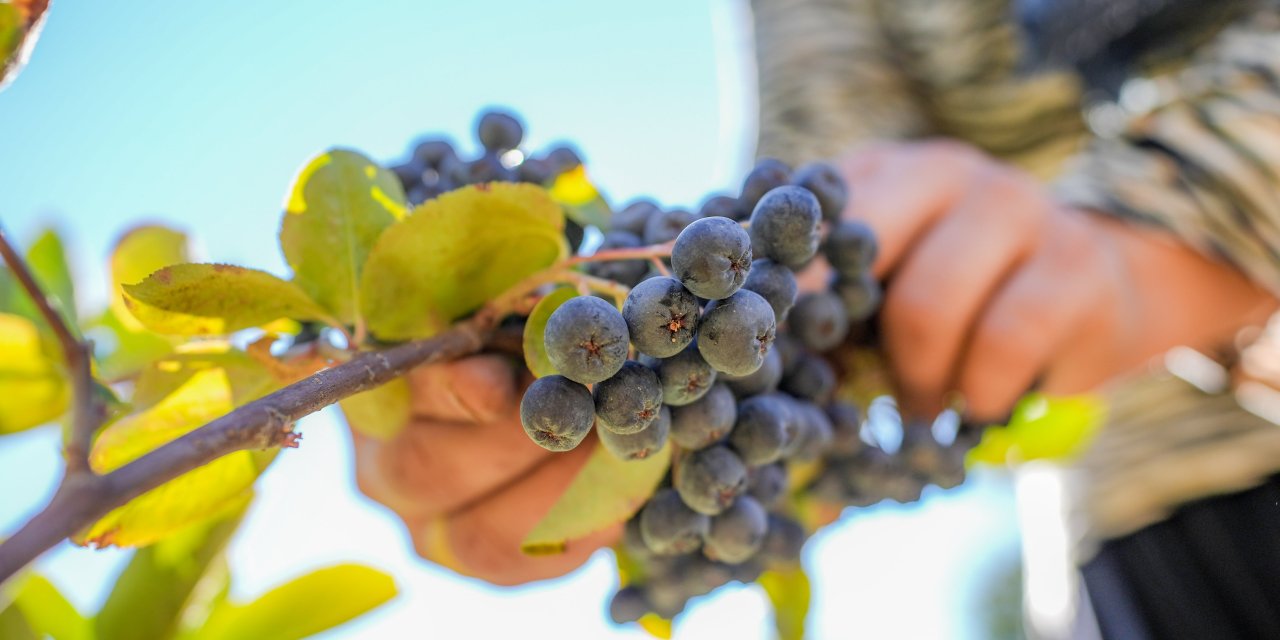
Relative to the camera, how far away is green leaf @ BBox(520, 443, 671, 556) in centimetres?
41

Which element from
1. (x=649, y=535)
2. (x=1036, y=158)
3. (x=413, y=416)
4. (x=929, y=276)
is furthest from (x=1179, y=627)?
(x=1036, y=158)

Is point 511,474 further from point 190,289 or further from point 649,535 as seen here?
point 190,289

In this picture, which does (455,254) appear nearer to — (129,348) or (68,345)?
(68,345)

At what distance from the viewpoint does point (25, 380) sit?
0.50 meters

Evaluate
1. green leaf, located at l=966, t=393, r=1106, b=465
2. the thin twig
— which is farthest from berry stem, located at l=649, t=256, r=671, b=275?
green leaf, located at l=966, t=393, r=1106, b=465

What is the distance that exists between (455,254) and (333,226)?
0.06 metres

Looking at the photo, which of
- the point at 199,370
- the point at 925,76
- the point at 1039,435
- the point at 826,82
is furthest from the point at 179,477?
the point at 925,76

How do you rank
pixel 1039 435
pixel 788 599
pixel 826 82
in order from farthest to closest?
Answer: pixel 826 82, pixel 1039 435, pixel 788 599

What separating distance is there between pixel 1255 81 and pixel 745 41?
3.02ft

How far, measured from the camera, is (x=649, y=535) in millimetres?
444

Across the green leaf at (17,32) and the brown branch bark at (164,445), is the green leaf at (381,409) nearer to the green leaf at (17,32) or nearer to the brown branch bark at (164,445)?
the brown branch bark at (164,445)

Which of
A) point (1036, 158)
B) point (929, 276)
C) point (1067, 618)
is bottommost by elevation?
point (1067, 618)

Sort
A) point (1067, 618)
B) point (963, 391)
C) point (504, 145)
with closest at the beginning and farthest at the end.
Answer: point (504, 145)
point (963, 391)
point (1067, 618)

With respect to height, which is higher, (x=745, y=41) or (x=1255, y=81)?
(x=1255, y=81)
